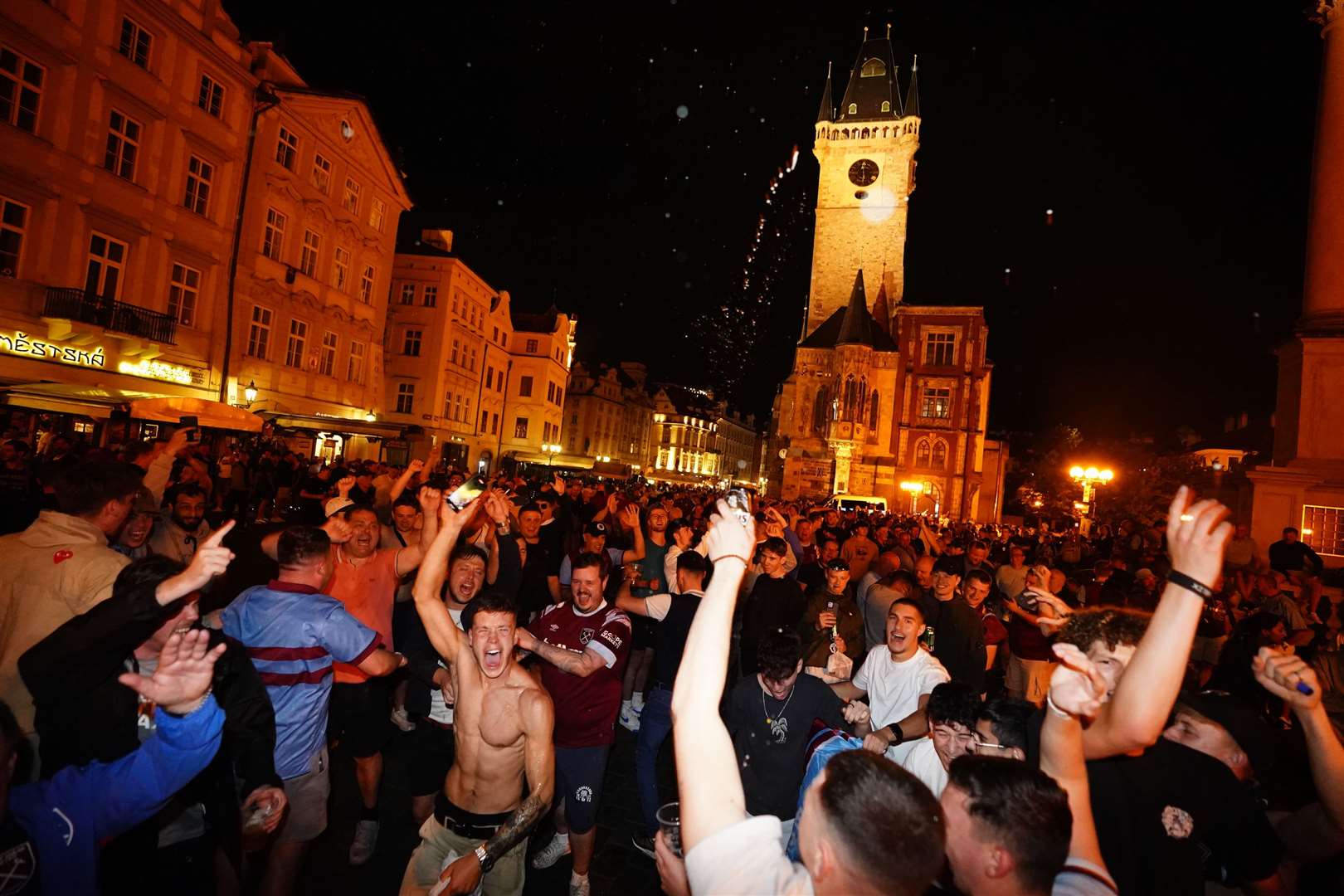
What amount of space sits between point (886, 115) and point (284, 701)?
2331 inches

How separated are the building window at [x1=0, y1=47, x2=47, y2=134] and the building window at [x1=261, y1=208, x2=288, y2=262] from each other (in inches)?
261

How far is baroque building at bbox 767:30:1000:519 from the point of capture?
4253 cm

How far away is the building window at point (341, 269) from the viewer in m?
25.2

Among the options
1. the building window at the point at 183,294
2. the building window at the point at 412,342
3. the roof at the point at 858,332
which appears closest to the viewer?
the building window at the point at 183,294

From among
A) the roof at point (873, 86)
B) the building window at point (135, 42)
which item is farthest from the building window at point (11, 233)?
the roof at point (873, 86)

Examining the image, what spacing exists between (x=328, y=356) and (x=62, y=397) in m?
12.2

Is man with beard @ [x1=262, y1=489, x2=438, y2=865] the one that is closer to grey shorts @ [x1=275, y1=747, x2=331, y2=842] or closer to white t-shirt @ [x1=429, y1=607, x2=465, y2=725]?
white t-shirt @ [x1=429, y1=607, x2=465, y2=725]

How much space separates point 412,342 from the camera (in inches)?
1389

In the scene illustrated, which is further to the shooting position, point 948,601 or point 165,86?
point 165,86

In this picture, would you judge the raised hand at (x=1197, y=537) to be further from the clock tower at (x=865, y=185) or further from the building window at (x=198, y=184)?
the clock tower at (x=865, y=185)

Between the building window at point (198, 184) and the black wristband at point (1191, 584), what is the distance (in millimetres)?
23677

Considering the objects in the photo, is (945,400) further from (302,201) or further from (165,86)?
(165,86)

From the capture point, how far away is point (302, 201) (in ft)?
74.5

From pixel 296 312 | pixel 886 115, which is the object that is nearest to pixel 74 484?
pixel 296 312
